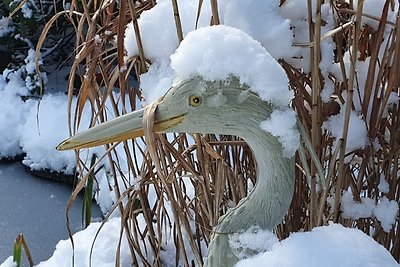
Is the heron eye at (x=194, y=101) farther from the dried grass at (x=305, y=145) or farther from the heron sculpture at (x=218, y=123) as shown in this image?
the dried grass at (x=305, y=145)

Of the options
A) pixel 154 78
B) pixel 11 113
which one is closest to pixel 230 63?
pixel 154 78

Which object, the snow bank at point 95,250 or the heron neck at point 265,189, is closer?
the heron neck at point 265,189

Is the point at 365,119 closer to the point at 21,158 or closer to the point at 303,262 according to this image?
the point at 303,262

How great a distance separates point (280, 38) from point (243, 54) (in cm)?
20

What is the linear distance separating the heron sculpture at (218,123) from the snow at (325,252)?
6 centimetres

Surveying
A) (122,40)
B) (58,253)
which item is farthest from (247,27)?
(58,253)

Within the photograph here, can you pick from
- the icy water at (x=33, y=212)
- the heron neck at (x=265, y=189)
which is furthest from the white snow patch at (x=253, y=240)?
the icy water at (x=33, y=212)

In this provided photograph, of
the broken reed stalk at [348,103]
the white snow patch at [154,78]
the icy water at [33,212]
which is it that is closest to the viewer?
the broken reed stalk at [348,103]

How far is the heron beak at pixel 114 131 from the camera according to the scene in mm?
724

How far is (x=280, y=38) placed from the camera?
898 mm

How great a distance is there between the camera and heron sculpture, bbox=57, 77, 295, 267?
0.72m

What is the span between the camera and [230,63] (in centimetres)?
71

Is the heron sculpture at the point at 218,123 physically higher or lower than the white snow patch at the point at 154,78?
lower

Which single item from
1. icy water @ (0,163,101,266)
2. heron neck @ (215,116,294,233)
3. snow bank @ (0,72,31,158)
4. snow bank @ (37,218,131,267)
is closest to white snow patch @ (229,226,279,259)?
heron neck @ (215,116,294,233)
